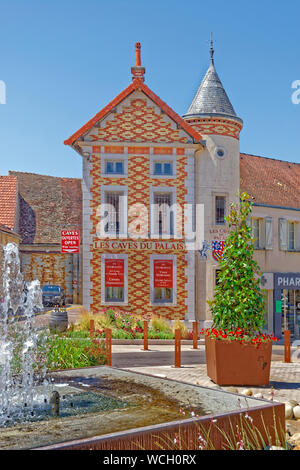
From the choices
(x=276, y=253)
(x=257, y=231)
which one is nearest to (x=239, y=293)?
(x=257, y=231)

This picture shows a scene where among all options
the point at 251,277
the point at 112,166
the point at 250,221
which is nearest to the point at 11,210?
the point at 112,166

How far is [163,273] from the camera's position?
22734mm

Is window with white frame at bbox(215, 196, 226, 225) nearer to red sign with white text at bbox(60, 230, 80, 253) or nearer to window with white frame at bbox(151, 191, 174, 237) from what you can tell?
window with white frame at bbox(151, 191, 174, 237)

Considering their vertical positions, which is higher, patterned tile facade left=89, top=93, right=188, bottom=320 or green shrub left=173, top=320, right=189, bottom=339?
patterned tile facade left=89, top=93, right=188, bottom=320

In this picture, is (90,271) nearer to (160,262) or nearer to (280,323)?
(160,262)

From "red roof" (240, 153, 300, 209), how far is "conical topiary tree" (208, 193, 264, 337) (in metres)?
14.0

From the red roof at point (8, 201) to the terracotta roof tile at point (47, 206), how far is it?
3213 mm

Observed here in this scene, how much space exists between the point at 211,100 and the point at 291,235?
768 cm

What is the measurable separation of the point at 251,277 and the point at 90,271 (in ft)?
40.5

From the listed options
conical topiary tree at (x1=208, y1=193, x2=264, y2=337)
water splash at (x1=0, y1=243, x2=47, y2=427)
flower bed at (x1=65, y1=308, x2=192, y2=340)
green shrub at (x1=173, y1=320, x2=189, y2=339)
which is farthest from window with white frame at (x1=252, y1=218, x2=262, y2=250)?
water splash at (x1=0, y1=243, x2=47, y2=427)

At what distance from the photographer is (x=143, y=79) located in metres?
23.4

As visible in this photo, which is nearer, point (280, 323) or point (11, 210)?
point (280, 323)

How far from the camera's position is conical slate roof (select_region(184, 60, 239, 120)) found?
23.8 metres

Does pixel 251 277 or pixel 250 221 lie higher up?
pixel 250 221
